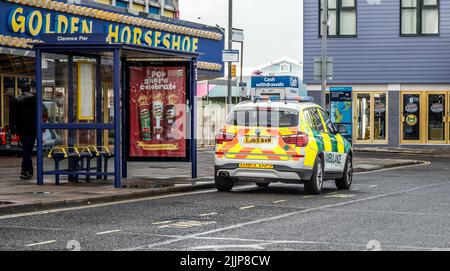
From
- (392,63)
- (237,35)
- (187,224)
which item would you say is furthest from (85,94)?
(392,63)

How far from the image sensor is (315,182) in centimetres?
1680

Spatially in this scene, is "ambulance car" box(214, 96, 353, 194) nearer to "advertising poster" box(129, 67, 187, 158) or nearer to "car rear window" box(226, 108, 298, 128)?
"car rear window" box(226, 108, 298, 128)

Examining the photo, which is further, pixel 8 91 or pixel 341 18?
pixel 341 18

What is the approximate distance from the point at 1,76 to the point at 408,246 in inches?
770

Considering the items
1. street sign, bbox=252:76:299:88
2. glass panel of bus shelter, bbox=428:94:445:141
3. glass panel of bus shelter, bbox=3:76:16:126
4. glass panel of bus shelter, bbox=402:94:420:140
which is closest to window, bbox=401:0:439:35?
glass panel of bus shelter, bbox=402:94:420:140

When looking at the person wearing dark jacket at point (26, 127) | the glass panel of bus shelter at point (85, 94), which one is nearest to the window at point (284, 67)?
the person wearing dark jacket at point (26, 127)

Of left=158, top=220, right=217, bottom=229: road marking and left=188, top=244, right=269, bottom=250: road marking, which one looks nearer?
left=188, top=244, right=269, bottom=250: road marking

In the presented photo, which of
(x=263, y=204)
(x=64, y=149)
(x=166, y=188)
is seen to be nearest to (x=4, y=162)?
(x=64, y=149)

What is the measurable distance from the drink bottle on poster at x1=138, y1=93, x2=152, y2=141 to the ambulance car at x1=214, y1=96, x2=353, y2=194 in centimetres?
247

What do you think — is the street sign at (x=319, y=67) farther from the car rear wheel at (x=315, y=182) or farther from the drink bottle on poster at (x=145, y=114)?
the car rear wheel at (x=315, y=182)

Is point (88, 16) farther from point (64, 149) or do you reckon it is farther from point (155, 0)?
point (64, 149)

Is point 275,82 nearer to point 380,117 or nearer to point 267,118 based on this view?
point 380,117

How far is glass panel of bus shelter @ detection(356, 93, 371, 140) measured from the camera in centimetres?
4166

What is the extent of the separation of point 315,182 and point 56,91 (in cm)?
513
